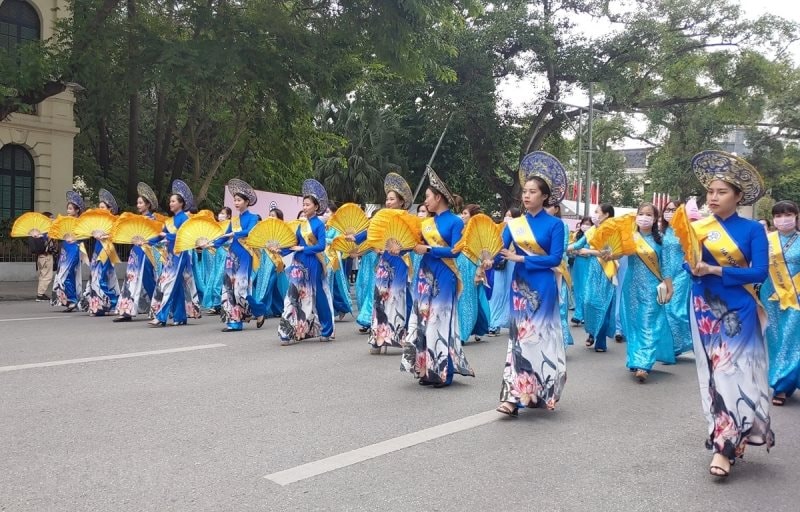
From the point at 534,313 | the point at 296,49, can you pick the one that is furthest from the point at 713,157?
the point at 296,49

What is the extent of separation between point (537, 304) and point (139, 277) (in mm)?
7271

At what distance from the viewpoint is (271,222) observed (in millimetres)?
8930

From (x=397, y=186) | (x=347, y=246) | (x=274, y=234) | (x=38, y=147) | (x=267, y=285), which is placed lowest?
(x=267, y=285)

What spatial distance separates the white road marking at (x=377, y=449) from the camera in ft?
13.2

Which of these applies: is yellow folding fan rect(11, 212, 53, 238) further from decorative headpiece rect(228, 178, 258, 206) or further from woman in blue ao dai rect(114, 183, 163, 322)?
A: decorative headpiece rect(228, 178, 258, 206)

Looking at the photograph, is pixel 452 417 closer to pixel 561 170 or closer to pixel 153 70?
pixel 561 170

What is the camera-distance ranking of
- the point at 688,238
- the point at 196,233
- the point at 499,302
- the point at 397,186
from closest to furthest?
the point at 688,238 < the point at 397,186 < the point at 196,233 < the point at 499,302

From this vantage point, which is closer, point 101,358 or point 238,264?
point 101,358

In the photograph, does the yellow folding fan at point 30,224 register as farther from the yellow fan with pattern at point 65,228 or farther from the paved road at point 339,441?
the paved road at point 339,441

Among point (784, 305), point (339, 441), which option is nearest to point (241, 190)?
point (339, 441)

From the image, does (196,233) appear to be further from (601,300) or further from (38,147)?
(38,147)

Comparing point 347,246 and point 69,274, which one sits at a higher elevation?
point 347,246

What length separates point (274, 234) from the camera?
898 cm

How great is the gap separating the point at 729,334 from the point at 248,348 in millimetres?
5439
